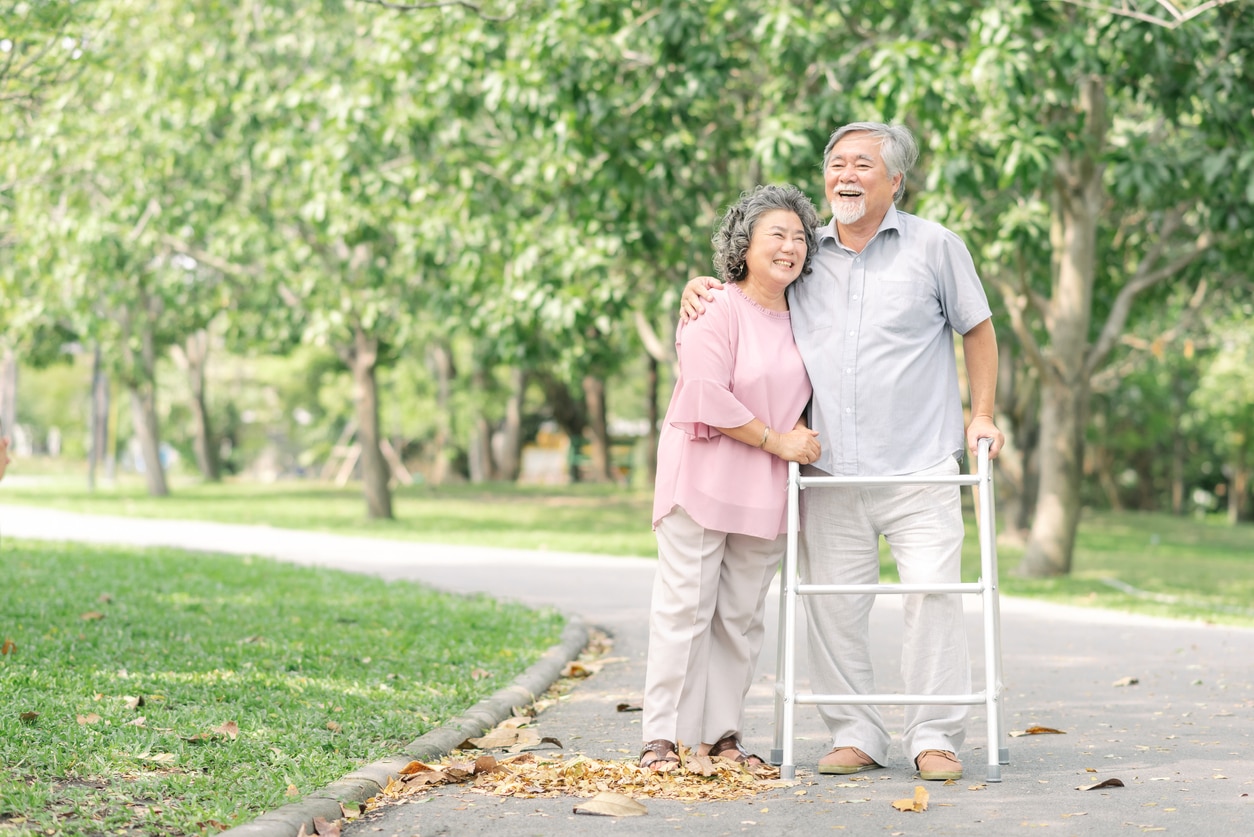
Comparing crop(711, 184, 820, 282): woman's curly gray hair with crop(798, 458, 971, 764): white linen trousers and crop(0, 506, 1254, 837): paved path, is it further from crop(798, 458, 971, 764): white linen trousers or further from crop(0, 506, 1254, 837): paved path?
crop(0, 506, 1254, 837): paved path

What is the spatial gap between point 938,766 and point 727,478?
121 centimetres

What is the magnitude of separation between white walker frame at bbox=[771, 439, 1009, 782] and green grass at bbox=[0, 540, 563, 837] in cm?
151

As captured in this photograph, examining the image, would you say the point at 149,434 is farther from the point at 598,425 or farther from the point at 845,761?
the point at 845,761

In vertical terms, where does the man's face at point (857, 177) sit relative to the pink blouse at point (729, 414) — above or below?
above

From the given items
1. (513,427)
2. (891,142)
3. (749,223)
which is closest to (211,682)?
(749,223)

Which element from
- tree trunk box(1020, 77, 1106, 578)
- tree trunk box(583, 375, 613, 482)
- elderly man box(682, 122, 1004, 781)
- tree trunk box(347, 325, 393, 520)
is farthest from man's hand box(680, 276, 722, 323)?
tree trunk box(583, 375, 613, 482)

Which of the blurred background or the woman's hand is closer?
the woman's hand

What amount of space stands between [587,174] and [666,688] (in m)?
9.60

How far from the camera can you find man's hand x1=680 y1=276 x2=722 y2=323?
201 inches

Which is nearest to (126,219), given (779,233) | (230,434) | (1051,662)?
(1051,662)

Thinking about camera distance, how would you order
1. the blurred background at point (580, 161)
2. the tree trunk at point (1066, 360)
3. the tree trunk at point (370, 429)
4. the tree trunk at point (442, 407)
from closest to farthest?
the blurred background at point (580, 161) < the tree trunk at point (1066, 360) < the tree trunk at point (370, 429) < the tree trunk at point (442, 407)

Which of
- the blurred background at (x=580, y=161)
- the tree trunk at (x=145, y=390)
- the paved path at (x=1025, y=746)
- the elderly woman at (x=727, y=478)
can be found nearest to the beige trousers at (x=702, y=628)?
the elderly woman at (x=727, y=478)

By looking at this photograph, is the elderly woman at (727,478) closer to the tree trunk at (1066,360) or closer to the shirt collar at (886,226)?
the shirt collar at (886,226)

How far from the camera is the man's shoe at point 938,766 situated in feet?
16.2
